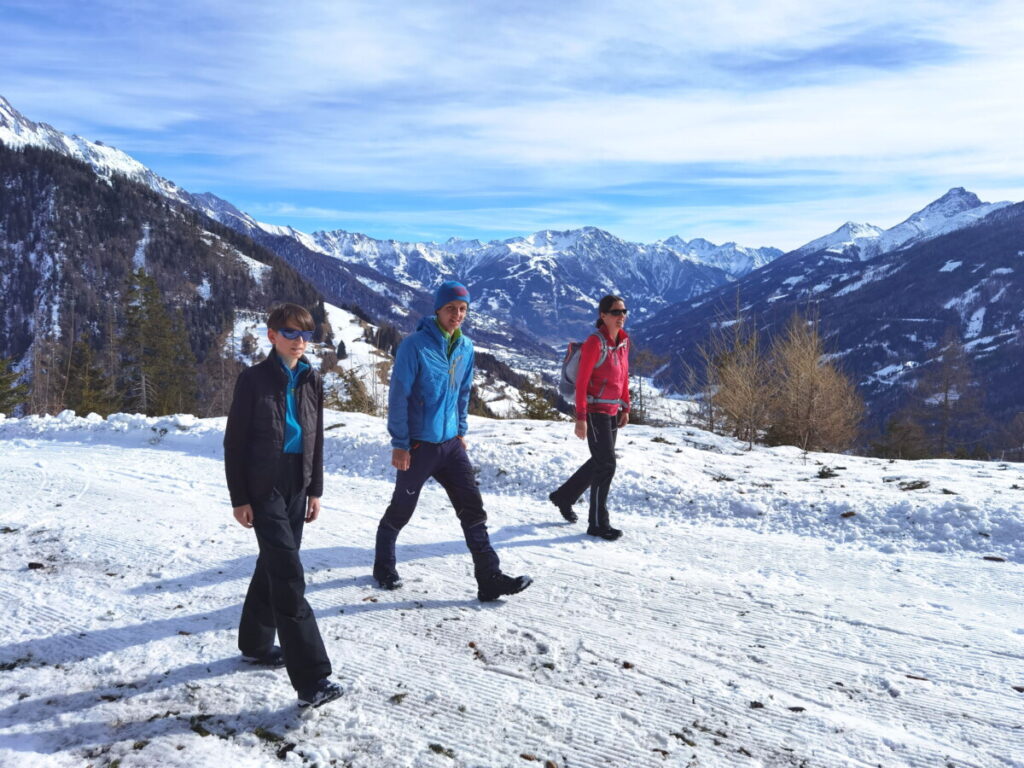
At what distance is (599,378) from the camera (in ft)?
19.0

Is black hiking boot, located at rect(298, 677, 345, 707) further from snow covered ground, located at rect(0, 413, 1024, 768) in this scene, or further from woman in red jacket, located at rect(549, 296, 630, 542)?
woman in red jacket, located at rect(549, 296, 630, 542)

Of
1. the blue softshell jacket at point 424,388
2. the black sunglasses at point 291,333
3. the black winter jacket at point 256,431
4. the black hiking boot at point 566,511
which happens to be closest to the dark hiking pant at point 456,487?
the blue softshell jacket at point 424,388

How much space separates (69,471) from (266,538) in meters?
6.73

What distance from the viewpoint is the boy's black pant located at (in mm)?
3070

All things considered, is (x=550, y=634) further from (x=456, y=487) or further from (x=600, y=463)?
(x=600, y=463)

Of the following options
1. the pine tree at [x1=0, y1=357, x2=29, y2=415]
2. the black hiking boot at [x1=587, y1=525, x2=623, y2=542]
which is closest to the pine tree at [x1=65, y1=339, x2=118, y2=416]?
the pine tree at [x1=0, y1=357, x2=29, y2=415]

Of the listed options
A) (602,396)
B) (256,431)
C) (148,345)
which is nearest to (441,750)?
(256,431)

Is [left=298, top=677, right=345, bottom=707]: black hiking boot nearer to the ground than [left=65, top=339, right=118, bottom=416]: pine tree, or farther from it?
nearer to the ground

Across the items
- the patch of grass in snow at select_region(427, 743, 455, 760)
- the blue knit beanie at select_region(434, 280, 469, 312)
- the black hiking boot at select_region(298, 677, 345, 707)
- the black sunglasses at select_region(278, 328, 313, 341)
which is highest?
the blue knit beanie at select_region(434, 280, 469, 312)

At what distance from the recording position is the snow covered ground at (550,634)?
2889 mm

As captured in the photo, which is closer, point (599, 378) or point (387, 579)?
point (387, 579)

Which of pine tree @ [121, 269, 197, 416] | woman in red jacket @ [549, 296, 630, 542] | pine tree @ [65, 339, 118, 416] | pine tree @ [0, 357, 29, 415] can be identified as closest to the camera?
woman in red jacket @ [549, 296, 630, 542]

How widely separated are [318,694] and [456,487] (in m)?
1.74

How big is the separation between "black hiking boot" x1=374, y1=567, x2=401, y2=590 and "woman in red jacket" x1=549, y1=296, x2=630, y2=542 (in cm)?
223
